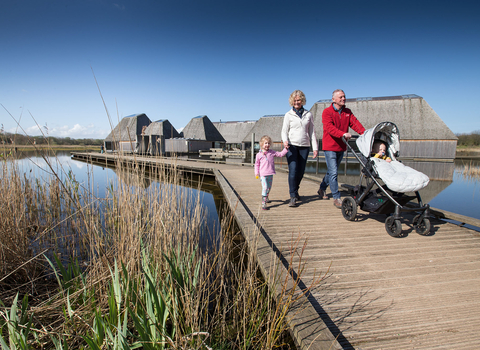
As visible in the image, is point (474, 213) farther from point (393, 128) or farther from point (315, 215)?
point (315, 215)

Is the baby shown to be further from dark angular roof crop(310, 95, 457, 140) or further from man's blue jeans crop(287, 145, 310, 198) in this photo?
dark angular roof crop(310, 95, 457, 140)

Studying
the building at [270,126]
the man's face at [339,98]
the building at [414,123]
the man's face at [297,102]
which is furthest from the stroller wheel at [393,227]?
the building at [270,126]

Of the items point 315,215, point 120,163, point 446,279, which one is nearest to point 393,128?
point 315,215

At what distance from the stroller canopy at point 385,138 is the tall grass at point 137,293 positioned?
1.63m

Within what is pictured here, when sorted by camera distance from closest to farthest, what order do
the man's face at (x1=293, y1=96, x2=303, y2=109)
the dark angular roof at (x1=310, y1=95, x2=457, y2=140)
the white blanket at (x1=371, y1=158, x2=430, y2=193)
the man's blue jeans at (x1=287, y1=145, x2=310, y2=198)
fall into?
1. the white blanket at (x1=371, y1=158, x2=430, y2=193)
2. the man's face at (x1=293, y1=96, x2=303, y2=109)
3. the man's blue jeans at (x1=287, y1=145, x2=310, y2=198)
4. the dark angular roof at (x1=310, y1=95, x2=457, y2=140)

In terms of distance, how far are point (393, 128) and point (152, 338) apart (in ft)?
10.9

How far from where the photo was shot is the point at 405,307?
1454 mm

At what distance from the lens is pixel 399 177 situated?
2.47 meters

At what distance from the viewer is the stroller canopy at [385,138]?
9.48 feet

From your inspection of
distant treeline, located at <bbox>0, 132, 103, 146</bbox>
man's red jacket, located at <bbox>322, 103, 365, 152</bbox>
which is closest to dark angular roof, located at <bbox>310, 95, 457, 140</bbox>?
man's red jacket, located at <bbox>322, 103, 365, 152</bbox>

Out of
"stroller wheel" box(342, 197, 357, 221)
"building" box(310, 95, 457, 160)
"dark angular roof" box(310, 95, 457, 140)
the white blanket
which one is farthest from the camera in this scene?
"dark angular roof" box(310, 95, 457, 140)

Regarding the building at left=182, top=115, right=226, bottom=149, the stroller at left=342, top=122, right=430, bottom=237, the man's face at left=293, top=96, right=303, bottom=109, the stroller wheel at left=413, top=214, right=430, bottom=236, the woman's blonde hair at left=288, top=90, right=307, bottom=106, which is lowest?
the stroller wheel at left=413, top=214, right=430, bottom=236

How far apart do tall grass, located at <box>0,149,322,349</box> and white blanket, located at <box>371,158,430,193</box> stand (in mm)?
1272

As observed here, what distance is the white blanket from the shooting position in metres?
2.38
